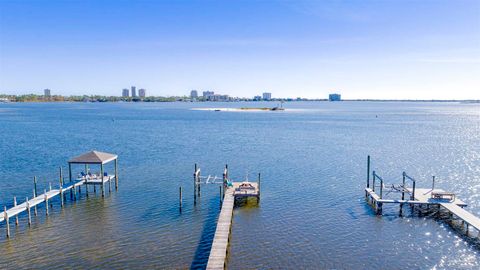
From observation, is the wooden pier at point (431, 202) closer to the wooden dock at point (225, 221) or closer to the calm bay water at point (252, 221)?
the calm bay water at point (252, 221)

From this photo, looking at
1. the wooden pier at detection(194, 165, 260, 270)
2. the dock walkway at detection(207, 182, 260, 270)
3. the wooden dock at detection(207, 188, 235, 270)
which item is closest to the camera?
the wooden dock at detection(207, 188, 235, 270)

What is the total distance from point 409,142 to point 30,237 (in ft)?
226

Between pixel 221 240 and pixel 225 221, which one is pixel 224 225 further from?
pixel 221 240

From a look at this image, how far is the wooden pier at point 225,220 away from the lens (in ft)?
71.3

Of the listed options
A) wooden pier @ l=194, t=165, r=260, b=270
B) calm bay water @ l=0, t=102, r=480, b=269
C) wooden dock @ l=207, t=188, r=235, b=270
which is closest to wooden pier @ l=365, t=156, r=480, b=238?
calm bay water @ l=0, t=102, r=480, b=269

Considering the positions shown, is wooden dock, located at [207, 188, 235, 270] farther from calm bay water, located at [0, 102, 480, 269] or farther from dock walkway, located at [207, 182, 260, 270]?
calm bay water, located at [0, 102, 480, 269]

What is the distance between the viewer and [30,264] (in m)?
22.6

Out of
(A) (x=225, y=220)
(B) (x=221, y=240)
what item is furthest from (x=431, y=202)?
(B) (x=221, y=240)

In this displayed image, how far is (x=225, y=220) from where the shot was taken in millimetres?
27781

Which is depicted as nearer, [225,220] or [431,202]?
[225,220]

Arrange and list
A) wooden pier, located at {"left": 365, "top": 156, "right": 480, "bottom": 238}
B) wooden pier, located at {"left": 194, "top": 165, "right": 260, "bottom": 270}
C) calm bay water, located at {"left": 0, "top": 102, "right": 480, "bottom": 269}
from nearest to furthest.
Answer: wooden pier, located at {"left": 194, "top": 165, "right": 260, "bottom": 270} → calm bay water, located at {"left": 0, "top": 102, "right": 480, "bottom": 269} → wooden pier, located at {"left": 365, "top": 156, "right": 480, "bottom": 238}

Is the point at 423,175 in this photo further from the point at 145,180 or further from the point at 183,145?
the point at 183,145

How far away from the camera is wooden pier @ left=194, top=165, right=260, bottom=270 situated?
21.7 metres

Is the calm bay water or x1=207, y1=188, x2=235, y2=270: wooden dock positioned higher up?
x1=207, y1=188, x2=235, y2=270: wooden dock
